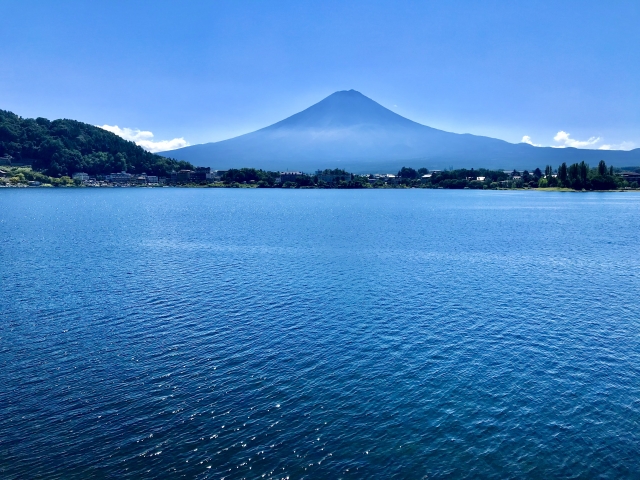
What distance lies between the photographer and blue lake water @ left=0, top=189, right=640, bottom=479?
14.4 metres

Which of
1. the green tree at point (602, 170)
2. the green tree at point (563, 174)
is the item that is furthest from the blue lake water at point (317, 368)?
the green tree at point (602, 170)

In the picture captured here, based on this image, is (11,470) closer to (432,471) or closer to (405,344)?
(432,471)

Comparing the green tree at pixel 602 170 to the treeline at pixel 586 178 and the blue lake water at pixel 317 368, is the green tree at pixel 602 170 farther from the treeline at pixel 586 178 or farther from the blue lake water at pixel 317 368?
the blue lake water at pixel 317 368

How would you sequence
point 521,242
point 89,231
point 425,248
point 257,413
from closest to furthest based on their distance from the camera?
1. point 257,413
2. point 425,248
3. point 521,242
4. point 89,231

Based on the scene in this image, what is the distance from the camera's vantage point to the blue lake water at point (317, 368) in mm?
14367

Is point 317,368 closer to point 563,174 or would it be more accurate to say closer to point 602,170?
point 563,174

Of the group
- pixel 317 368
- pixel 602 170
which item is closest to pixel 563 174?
pixel 602 170

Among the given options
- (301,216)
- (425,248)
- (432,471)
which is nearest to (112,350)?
(432,471)

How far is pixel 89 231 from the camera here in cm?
6456

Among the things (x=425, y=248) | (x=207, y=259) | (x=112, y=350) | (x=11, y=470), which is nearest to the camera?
(x=11, y=470)

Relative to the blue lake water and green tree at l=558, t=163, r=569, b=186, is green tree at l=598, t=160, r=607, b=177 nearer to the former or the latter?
green tree at l=558, t=163, r=569, b=186

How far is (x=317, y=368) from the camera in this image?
66.9ft

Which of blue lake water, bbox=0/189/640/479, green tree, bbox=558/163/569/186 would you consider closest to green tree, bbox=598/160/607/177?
green tree, bbox=558/163/569/186

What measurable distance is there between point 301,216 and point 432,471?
3094 inches
